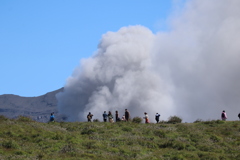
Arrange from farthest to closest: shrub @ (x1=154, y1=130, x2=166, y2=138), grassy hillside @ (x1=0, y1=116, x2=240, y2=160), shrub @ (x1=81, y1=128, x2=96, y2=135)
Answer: shrub @ (x1=81, y1=128, x2=96, y2=135)
shrub @ (x1=154, y1=130, x2=166, y2=138)
grassy hillside @ (x1=0, y1=116, x2=240, y2=160)

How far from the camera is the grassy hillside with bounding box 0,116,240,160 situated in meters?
29.5

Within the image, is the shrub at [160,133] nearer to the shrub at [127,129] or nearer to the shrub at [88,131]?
the shrub at [127,129]

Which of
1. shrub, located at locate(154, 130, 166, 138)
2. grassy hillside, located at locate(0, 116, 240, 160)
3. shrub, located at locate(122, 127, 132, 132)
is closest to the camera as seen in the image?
grassy hillside, located at locate(0, 116, 240, 160)

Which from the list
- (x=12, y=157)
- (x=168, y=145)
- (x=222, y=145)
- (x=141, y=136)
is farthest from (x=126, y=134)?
(x=12, y=157)

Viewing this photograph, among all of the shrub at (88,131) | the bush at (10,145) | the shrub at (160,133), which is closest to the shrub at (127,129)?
the shrub at (160,133)

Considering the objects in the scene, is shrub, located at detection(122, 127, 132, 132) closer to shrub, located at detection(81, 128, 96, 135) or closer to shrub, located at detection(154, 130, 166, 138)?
shrub, located at detection(154, 130, 166, 138)

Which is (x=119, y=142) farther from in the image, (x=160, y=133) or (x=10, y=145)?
(x=10, y=145)

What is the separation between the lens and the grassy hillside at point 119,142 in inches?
1163

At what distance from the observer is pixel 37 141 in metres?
34.0

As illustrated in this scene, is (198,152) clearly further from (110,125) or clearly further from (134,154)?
(110,125)

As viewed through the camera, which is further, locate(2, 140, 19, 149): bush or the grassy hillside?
locate(2, 140, 19, 149): bush

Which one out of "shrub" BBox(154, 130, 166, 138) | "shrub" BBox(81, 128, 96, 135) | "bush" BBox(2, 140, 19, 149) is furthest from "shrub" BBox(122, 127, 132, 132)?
"bush" BBox(2, 140, 19, 149)

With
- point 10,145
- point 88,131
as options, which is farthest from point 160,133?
point 10,145

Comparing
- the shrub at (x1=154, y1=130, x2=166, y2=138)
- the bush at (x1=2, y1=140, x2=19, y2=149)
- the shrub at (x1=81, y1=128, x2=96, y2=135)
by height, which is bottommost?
the bush at (x1=2, y1=140, x2=19, y2=149)
